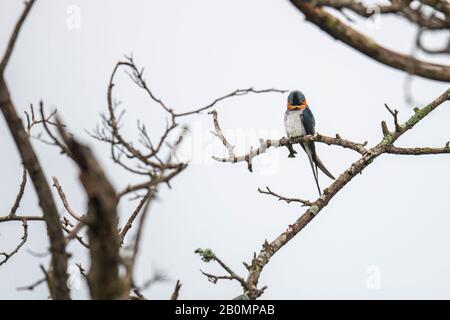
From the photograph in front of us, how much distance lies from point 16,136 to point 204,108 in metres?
1.46

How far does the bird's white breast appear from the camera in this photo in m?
12.6

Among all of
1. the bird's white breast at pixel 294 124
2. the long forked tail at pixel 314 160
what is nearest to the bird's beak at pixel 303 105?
the bird's white breast at pixel 294 124

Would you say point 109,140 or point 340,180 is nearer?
point 109,140

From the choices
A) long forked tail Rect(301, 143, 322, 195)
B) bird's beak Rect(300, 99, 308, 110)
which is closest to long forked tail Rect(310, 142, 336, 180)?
long forked tail Rect(301, 143, 322, 195)

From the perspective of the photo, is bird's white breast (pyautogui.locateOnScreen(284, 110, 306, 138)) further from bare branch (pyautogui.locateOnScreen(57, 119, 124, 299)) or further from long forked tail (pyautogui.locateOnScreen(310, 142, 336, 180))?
bare branch (pyautogui.locateOnScreen(57, 119, 124, 299))

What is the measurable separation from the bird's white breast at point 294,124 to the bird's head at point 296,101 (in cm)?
33

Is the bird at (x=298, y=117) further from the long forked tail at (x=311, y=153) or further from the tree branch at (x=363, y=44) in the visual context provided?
the tree branch at (x=363, y=44)

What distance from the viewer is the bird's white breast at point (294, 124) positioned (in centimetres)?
1255

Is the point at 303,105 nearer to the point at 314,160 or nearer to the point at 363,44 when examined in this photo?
the point at 314,160
